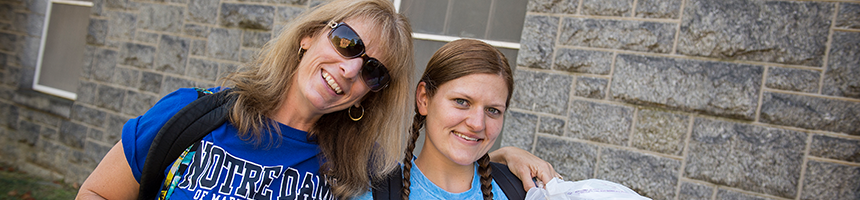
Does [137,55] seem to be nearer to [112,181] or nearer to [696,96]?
[112,181]

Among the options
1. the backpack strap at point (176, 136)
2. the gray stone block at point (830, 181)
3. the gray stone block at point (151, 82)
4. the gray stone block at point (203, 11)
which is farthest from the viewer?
the gray stone block at point (151, 82)

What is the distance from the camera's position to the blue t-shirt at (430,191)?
5.63 ft

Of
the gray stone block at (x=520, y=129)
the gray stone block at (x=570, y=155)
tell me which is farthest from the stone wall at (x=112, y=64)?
the gray stone block at (x=570, y=155)

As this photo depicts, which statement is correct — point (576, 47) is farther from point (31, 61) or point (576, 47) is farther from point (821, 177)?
point (31, 61)

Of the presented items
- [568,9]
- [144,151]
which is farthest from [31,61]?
[568,9]

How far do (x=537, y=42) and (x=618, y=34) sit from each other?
19.6 inches

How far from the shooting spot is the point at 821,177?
7.88 ft

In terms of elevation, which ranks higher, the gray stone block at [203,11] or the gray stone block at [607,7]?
the gray stone block at [607,7]

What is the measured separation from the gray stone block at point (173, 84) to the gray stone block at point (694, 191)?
4123mm

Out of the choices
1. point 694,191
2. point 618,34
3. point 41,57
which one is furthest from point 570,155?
point 41,57

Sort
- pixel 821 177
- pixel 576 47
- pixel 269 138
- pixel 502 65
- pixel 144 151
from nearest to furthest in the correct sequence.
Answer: pixel 144 151
pixel 269 138
pixel 502 65
pixel 821 177
pixel 576 47

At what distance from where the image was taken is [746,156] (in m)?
2.54

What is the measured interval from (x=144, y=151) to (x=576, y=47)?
2417mm

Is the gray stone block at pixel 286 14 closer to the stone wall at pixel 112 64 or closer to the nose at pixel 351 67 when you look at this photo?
the stone wall at pixel 112 64
